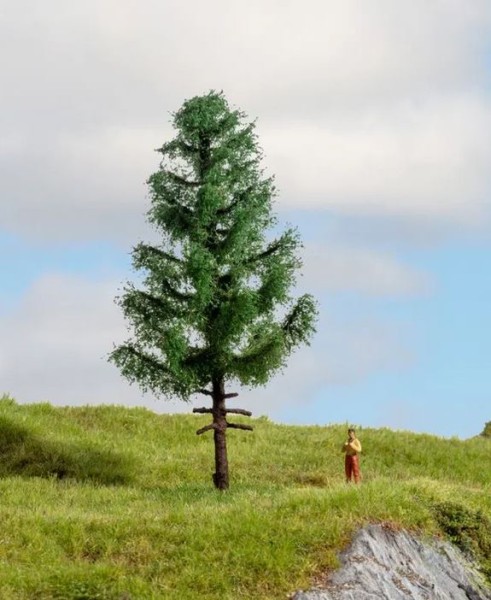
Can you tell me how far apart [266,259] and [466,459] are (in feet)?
44.9

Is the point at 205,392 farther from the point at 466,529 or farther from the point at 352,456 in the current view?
the point at 466,529

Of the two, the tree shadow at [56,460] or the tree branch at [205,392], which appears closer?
the tree branch at [205,392]

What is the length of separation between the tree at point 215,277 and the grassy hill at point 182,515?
3.30 m

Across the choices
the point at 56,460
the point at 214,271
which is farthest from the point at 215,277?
the point at 56,460

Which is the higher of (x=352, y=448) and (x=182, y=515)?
(x=352, y=448)

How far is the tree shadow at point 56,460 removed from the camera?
100 feet

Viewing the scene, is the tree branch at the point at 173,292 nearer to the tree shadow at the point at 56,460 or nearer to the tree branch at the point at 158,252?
the tree branch at the point at 158,252

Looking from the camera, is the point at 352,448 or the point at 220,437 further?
the point at 220,437

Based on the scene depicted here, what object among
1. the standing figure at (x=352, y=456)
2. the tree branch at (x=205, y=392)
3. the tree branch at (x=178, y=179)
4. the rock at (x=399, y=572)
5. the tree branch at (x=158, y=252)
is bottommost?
the rock at (x=399, y=572)

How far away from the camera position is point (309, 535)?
752 inches

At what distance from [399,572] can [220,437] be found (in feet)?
33.0

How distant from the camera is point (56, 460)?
31.6 metres

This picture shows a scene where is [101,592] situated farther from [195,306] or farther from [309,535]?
[195,306]

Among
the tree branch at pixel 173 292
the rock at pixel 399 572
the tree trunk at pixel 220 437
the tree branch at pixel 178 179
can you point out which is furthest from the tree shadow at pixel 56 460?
the rock at pixel 399 572
